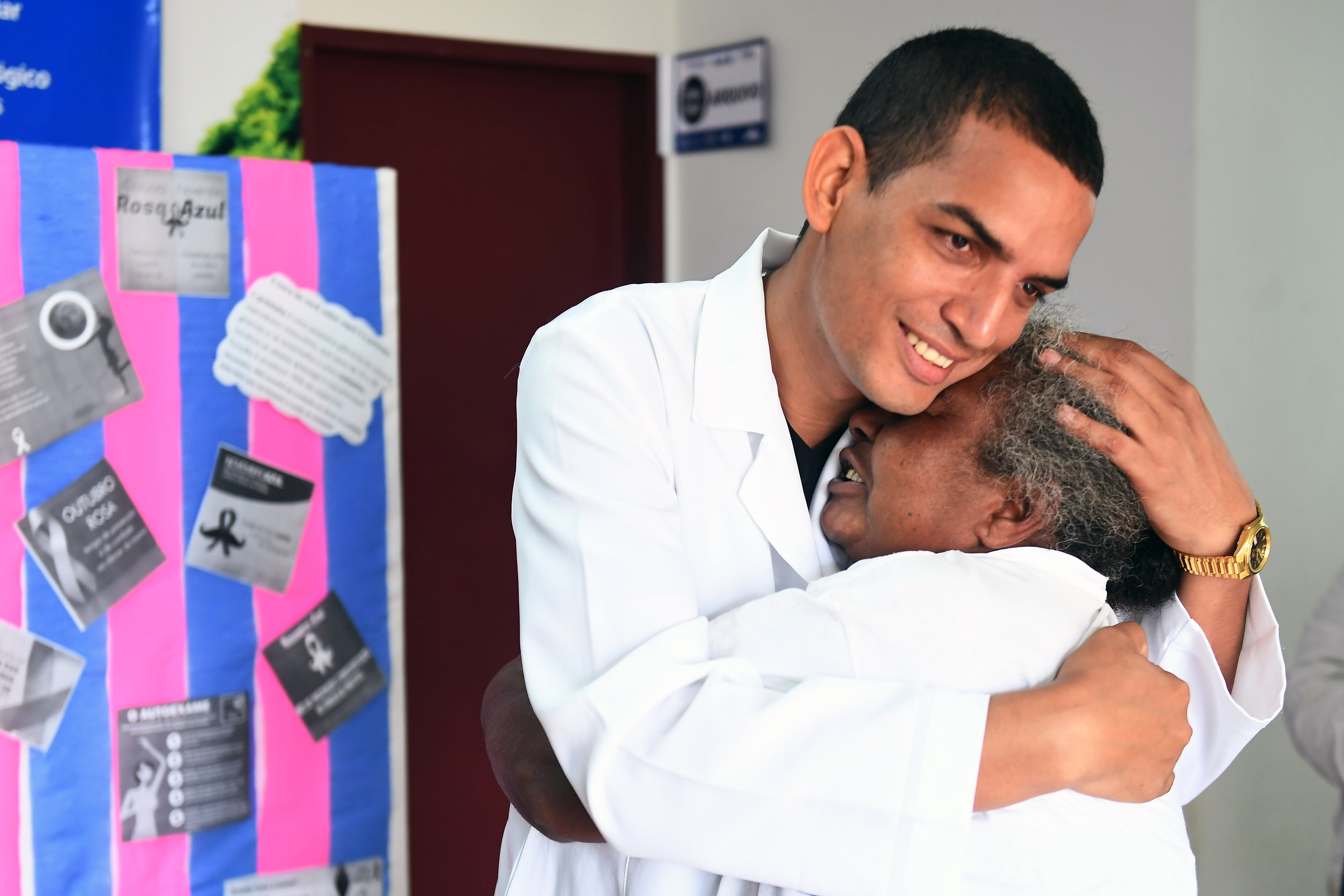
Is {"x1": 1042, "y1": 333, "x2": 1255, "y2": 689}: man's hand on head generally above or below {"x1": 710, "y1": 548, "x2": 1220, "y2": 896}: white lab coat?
above

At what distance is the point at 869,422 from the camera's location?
136 centimetres

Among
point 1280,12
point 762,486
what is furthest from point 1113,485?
point 1280,12

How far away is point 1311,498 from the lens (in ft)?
Answer: 9.05

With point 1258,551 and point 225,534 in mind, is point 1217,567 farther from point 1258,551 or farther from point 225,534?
point 225,534

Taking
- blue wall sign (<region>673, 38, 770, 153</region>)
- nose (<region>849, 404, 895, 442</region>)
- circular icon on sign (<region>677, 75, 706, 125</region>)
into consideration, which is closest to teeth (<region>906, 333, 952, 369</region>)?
nose (<region>849, 404, 895, 442</region>)

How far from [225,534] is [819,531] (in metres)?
1.27

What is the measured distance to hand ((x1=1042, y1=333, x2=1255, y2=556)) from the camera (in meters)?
1.22

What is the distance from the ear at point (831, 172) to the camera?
1.31m

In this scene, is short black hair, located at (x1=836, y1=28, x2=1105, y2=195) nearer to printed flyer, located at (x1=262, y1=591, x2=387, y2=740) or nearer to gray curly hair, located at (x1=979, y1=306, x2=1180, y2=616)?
gray curly hair, located at (x1=979, y1=306, x2=1180, y2=616)

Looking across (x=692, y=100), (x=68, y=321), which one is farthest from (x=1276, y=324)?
(x=68, y=321)

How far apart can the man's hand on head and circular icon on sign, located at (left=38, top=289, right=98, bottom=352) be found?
5.25ft

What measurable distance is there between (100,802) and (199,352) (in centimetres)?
81

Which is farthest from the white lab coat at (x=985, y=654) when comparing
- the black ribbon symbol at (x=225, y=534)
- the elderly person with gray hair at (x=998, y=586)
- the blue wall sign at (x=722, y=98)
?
the blue wall sign at (x=722, y=98)

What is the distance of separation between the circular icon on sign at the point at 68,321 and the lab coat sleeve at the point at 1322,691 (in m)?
2.40
